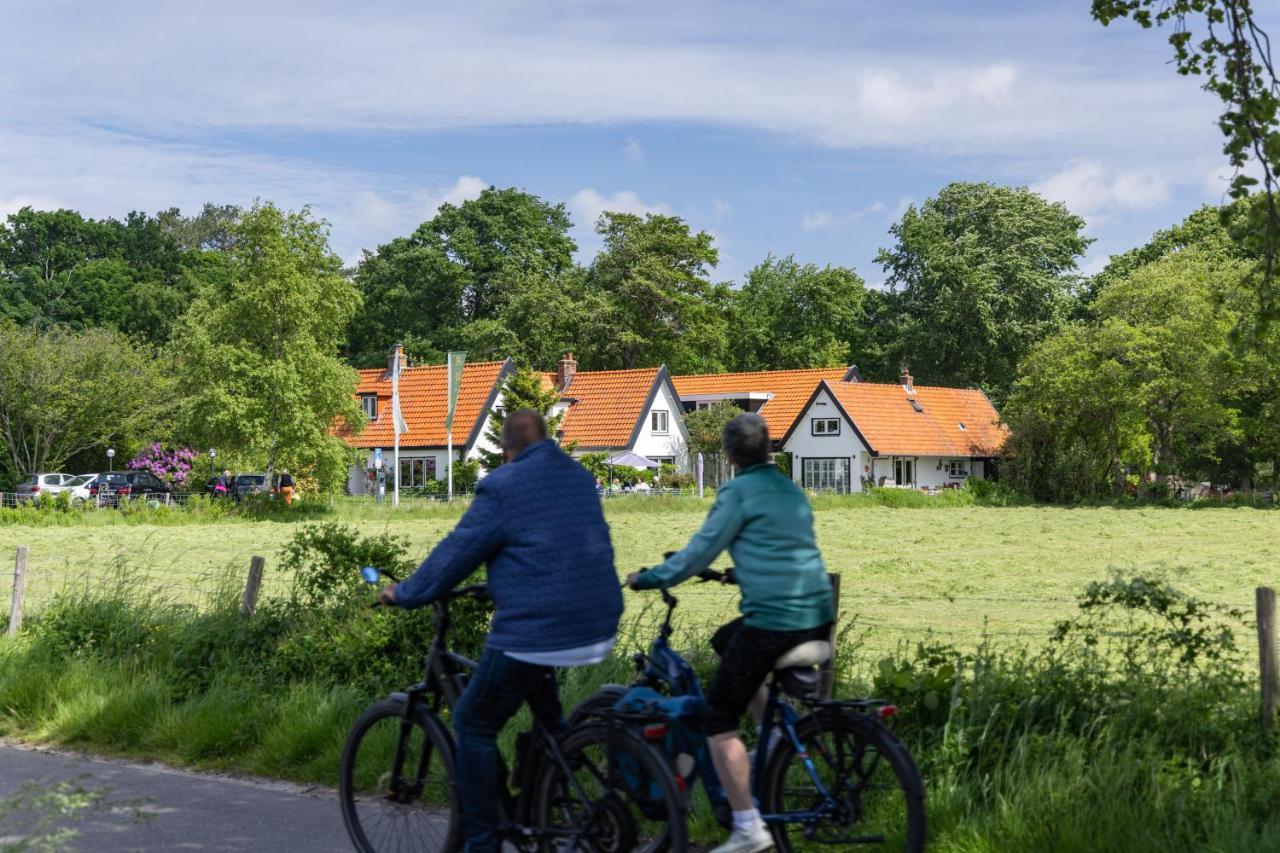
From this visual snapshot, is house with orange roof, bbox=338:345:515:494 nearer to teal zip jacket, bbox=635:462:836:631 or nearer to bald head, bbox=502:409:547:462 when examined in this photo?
bald head, bbox=502:409:547:462

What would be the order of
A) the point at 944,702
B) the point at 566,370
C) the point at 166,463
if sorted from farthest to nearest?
the point at 566,370 → the point at 166,463 → the point at 944,702

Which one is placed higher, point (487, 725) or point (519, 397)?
point (519, 397)

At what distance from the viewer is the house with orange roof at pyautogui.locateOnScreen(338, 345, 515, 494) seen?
69.3m

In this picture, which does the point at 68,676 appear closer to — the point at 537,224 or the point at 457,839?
the point at 457,839

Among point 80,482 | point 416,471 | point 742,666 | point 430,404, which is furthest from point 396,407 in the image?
point 742,666

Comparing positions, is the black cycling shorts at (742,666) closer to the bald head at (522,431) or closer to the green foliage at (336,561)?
the bald head at (522,431)

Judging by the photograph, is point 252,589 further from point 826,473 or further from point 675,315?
point 675,315

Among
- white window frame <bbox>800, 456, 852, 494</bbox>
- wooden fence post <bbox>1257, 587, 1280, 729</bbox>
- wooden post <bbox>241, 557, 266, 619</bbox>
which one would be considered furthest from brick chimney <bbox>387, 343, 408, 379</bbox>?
wooden fence post <bbox>1257, 587, 1280, 729</bbox>

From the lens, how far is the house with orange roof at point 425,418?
69.3 metres

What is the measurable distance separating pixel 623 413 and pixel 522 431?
65.8m

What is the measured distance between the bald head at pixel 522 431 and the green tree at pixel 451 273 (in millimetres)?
76409

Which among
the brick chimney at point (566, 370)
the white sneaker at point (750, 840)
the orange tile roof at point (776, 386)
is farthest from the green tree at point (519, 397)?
the white sneaker at point (750, 840)

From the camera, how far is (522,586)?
17.2 feet

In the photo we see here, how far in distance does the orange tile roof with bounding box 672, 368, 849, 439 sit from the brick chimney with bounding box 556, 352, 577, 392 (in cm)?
593
